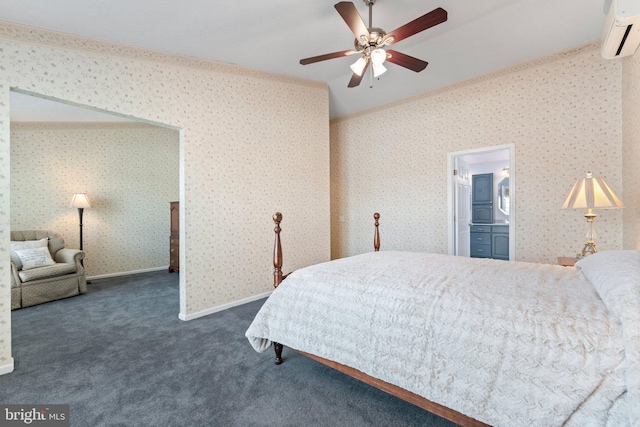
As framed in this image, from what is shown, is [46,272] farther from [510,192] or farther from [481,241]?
[481,241]

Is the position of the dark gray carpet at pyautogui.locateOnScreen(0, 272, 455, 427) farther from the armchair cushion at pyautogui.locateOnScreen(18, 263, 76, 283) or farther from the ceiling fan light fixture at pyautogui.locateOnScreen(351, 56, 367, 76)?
the ceiling fan light fixture at pyautogui.locateOnScreen(351, 56, 367, 76)

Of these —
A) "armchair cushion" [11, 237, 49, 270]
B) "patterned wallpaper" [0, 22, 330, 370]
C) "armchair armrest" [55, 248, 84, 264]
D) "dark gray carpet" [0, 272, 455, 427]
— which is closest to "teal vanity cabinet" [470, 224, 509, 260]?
"patterned wallpaper" [0, 22, 330, 370]

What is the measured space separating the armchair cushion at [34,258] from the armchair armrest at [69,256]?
157 mm

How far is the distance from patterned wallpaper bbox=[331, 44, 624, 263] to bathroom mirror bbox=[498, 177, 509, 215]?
9.62 ft

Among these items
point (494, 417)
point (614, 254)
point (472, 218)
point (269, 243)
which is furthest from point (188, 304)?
point (472, 218)

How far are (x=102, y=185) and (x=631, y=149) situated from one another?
7.08m

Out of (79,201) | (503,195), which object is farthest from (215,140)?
(503,195)

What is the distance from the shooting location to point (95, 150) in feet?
16.8

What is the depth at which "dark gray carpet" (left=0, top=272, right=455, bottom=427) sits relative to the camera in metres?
1.66

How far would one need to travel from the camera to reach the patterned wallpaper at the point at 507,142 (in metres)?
2.99

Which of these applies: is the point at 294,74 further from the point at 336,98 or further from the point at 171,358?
the point at 171,358

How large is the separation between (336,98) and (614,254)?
396 cm

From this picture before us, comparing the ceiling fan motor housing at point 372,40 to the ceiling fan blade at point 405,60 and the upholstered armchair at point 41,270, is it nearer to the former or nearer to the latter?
the ceiling fan blade at point 405,60

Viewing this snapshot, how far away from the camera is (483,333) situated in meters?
1.25
